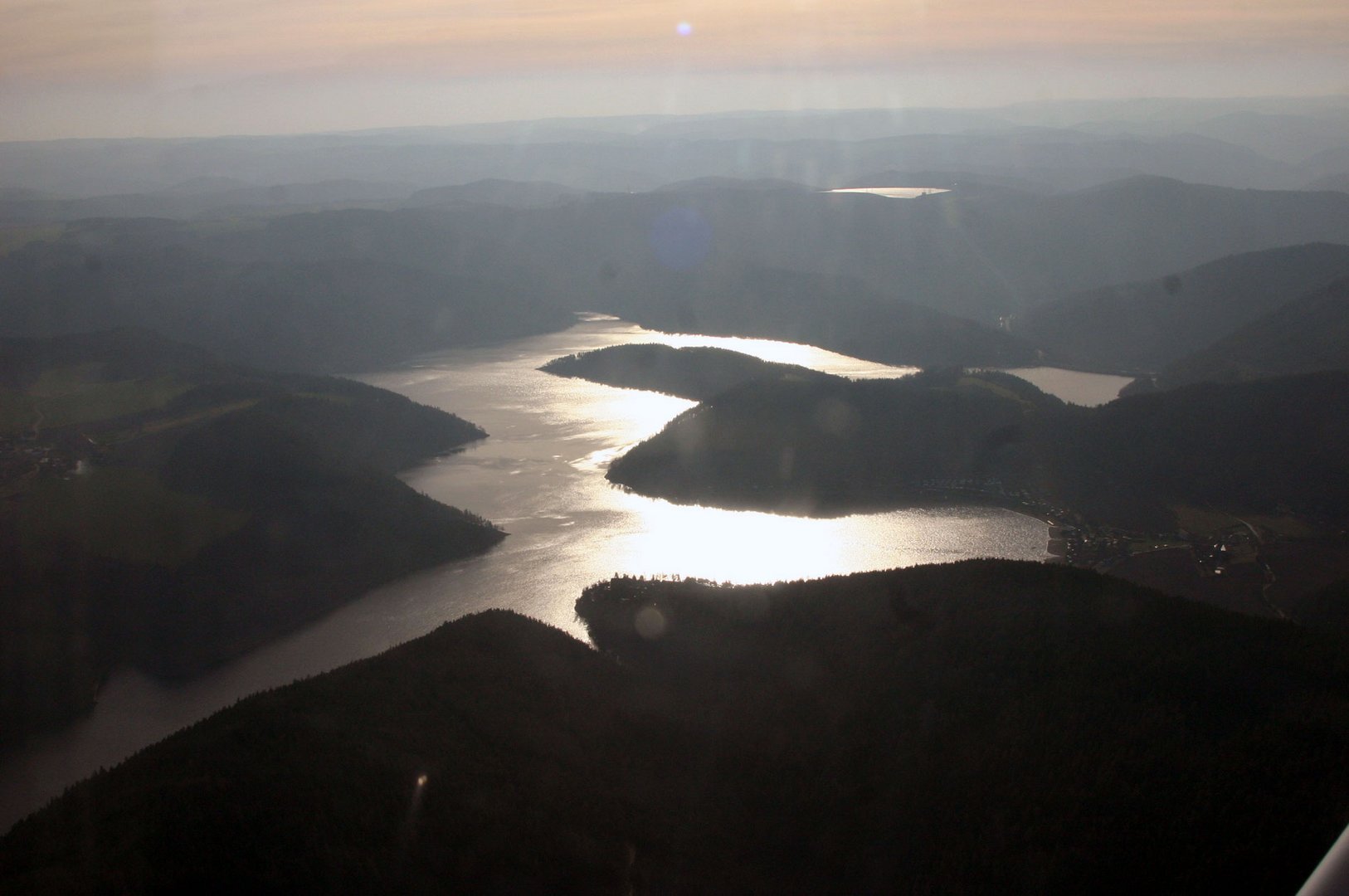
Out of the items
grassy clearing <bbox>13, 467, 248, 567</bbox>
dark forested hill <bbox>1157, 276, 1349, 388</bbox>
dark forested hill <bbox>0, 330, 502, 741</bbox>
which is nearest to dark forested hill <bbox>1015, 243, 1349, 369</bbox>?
dark forested hill <bbox>1157, 276, 1349, 388</bbox>

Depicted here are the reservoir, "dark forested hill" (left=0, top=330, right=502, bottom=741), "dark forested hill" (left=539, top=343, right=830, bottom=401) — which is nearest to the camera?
the reservoir

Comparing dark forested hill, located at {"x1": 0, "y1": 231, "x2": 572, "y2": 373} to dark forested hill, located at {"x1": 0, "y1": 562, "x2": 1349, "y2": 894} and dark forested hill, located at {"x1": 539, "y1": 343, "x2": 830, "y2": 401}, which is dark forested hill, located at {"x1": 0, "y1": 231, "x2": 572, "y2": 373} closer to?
dark forested hill, located at {"x1": 539, "y1": 343, "x2": 830, "y2": 401}

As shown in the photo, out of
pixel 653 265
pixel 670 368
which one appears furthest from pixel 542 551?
pixel 653 265

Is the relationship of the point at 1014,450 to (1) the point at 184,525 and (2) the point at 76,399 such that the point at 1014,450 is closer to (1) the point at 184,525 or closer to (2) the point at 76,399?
(1) the point at 184,525

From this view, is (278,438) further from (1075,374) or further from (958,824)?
(1075,374)

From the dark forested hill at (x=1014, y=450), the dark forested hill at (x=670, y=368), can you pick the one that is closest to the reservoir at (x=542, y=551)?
the dark forested hill at (x=1014, y=450)

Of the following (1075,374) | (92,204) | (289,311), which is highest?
(92,204)

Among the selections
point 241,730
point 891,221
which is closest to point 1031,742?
point 241,730

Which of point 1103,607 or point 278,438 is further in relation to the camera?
point 278,438

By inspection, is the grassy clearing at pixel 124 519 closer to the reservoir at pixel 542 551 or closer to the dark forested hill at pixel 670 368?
the reservoir at pixel 542 551
